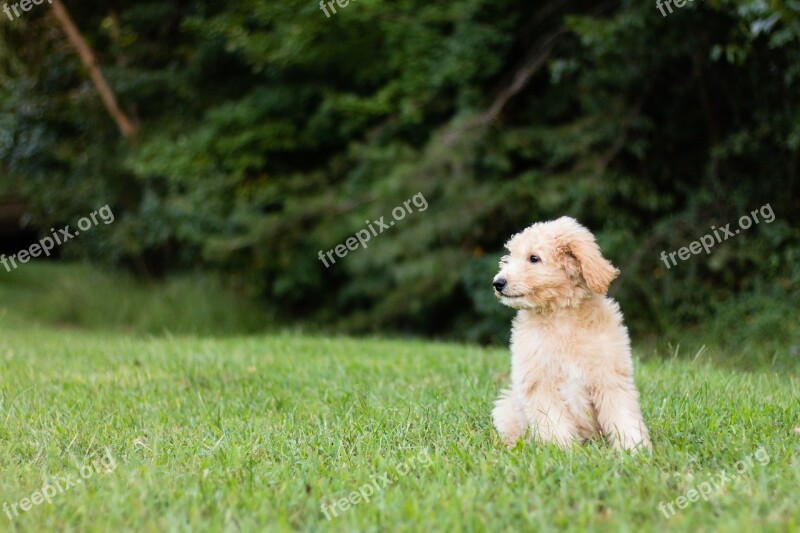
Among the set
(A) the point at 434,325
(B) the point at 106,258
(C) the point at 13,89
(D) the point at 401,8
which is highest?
(C) the point at 13,89

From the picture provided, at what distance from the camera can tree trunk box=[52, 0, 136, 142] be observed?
14828 mm

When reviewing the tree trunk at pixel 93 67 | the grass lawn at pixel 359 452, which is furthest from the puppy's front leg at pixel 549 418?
the tree trunk at pixel 93 67

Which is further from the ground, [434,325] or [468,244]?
[468,244]

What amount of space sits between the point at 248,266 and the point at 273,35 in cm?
383

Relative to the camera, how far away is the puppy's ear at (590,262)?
441cm

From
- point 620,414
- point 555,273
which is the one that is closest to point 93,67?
point 555,273

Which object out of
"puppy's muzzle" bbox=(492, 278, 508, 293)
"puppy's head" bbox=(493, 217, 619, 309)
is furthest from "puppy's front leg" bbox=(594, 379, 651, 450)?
"puppy's muzzle" bbox=(492, 278, 508, 293)

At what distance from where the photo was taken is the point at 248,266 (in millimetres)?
13734

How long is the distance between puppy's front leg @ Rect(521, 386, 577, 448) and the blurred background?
176 inches

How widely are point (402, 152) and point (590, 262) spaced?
763cm

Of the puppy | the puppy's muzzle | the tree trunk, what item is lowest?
the puppy

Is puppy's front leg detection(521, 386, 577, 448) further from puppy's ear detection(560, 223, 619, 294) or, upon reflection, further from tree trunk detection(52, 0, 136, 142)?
tree trunk detection(52, 0, 136, 142)

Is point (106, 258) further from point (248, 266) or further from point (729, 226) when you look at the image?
point (729, 226)

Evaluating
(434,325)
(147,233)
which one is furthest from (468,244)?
(147,233)
